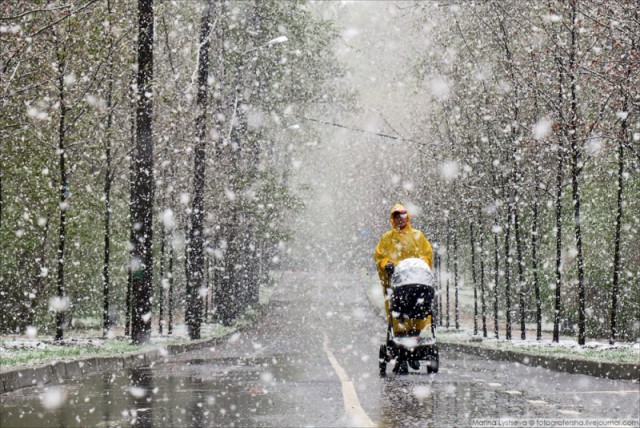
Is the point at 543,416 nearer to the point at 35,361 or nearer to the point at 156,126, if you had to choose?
the point at 35,361

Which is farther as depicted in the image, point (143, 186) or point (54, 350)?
point (143, 186)

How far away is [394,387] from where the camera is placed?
10844 mm

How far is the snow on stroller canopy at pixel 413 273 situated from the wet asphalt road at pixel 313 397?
1.26m

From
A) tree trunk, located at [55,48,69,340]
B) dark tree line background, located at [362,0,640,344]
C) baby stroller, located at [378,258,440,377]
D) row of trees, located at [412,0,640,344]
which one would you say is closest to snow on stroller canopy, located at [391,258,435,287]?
baby stroller, located at [378,258,440,377]

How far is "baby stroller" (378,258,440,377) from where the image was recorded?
11680 mm

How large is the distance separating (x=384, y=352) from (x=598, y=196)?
18.2 metres

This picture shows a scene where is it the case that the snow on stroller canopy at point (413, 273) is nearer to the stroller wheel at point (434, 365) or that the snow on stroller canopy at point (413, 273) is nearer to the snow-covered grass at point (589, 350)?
the stroller wheel at point (434, 365)

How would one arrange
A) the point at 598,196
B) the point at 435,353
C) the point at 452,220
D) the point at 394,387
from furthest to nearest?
the point at 452,220 < the point at 598,196 < the point at 435,353 < the point at 394,387

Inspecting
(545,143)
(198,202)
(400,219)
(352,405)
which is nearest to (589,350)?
(545,143)

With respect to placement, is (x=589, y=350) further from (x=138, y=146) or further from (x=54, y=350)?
(x=138, y=146)

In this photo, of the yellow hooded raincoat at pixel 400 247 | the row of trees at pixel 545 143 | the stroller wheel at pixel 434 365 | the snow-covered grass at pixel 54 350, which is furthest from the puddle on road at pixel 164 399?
the row of trees at pixel 545 143

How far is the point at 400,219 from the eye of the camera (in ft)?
41.8

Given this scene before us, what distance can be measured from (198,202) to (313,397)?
667 inches

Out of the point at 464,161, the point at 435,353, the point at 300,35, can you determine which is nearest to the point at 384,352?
the point at 435,353
